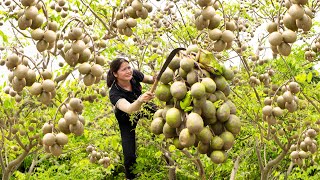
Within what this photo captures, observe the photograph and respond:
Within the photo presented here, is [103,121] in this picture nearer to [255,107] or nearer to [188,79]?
[255,107]

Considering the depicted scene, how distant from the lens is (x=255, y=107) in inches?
257

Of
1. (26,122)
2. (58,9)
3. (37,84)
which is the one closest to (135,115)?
(58,9)

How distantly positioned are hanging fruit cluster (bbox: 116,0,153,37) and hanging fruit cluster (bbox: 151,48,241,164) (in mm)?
921

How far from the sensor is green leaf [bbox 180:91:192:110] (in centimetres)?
165

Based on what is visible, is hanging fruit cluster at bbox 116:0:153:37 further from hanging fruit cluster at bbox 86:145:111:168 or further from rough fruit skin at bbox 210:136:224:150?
hanging fruit cluster at bbox 86:145:111:168

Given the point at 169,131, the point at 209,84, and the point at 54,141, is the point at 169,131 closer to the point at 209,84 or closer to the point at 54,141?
the point at 209,84

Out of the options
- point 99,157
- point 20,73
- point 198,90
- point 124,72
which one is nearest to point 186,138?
point 198,90

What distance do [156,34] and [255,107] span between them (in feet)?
5.56

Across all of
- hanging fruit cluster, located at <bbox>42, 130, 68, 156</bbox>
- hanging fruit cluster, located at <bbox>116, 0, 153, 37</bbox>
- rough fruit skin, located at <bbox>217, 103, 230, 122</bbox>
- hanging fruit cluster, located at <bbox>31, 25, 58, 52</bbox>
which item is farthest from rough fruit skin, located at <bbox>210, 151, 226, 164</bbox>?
hanging fruit cluster, located at <bbox>116, 0, 153, 37</bbox>

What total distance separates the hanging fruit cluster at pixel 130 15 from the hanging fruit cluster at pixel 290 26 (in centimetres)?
95

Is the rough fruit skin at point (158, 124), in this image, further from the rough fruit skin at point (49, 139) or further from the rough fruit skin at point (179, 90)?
the rough fruit skin at point (49, 139)

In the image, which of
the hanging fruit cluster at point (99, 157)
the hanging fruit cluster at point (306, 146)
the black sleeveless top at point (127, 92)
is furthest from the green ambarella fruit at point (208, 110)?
the hanging fruit cluster at point (99, 157)

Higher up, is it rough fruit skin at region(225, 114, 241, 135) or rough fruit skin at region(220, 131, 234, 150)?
rough fruit skin at region(225, 114, 241, 135)

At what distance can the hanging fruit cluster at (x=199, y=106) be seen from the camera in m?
1.66
